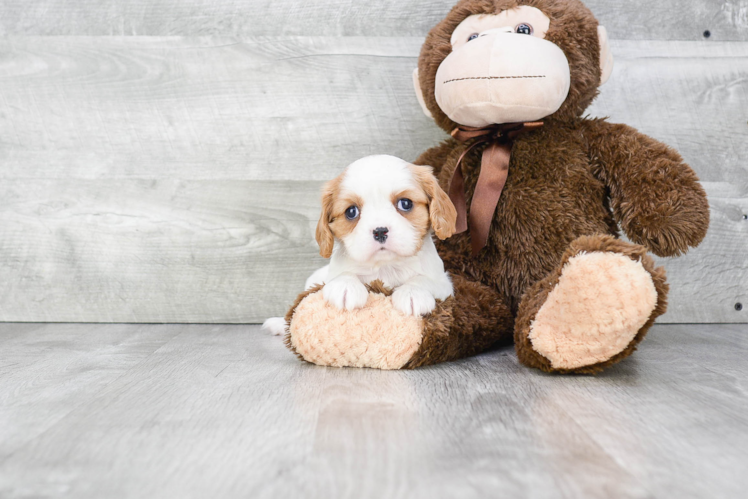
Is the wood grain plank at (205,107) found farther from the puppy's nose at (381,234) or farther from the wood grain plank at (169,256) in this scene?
the puppy's nose at (381,234)

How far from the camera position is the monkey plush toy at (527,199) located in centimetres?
96

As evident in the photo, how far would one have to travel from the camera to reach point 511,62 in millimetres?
1083

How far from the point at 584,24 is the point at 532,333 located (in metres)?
0.64

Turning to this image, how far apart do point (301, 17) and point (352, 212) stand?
2.42ft

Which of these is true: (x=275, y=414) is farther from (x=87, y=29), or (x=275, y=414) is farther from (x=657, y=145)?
(x=87, y=29)

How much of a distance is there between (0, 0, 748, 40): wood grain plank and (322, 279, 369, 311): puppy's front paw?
0.80m

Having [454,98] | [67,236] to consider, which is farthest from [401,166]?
[67,236]

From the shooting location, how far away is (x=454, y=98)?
1141 millimetres

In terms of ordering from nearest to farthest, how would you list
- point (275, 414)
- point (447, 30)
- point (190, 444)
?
point (190, 444)
point (275, 414)
point (447, 30)

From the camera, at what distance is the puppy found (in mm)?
992

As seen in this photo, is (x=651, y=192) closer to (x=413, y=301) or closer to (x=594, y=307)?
(x=594, y=307)

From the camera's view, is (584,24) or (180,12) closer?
(584,24)

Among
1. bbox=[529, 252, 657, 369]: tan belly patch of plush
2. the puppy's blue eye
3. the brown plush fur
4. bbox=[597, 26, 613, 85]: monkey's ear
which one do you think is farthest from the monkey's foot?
bbox=[597, 26, 613, 85]: monkey's ear

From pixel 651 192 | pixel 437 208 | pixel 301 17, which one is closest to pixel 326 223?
pixel 437 208
